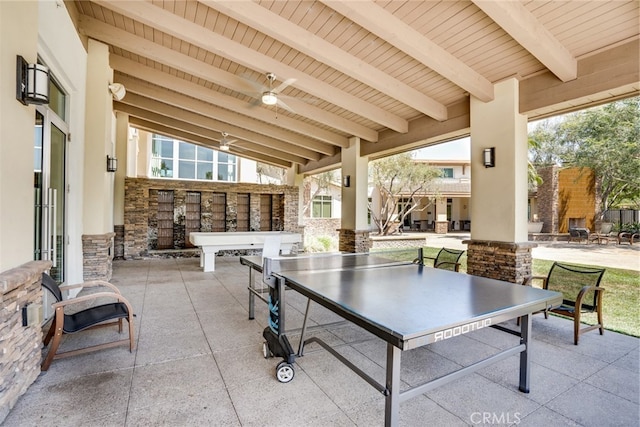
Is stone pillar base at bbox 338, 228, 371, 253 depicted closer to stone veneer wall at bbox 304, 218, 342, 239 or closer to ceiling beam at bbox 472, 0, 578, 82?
ceiling beam at bbox 472, 0, 578, 82

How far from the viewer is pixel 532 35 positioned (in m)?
3.76

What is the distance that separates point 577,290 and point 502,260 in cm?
107

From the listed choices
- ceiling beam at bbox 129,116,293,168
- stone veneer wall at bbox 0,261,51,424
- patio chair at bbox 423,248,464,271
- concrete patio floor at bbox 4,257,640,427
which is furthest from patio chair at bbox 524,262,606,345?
ceiling beam at bbox 129,116,293,168

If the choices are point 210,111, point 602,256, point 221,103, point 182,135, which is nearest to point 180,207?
point 182,135

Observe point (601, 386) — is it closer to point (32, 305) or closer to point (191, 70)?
point (32, 305)

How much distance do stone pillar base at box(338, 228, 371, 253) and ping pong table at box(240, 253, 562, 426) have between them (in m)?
4.99

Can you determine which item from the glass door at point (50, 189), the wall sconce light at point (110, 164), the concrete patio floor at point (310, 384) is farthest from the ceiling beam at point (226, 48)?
the concrete patio floor at point (310, 384)

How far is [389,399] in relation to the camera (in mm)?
1719

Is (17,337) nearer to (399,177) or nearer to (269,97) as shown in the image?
(269,97)

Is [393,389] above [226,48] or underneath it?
underneath

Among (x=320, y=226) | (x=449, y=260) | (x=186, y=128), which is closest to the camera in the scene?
(x=449, y=260)

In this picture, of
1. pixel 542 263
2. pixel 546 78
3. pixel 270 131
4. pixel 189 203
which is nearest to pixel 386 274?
pixel 546 78

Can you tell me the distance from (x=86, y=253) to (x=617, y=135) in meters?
19.7
